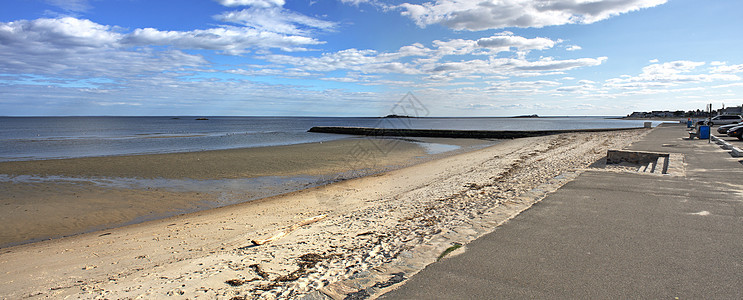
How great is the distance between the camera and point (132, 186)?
44.3 feet

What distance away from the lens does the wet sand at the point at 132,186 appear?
9.16 meters

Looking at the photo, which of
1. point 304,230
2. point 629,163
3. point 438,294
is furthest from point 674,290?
point 629,163

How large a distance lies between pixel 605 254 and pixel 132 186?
1442cm

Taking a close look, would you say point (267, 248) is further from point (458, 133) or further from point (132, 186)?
point (458, 133)

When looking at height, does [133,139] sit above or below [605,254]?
below

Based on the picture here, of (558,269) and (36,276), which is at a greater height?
(558,269)

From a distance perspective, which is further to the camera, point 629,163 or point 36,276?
point 629,163

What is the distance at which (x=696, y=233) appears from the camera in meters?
4.71

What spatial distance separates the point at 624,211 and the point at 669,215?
0.55 meters

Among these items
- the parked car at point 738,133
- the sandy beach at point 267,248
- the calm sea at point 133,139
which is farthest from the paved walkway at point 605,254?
the parked car at point 738,133

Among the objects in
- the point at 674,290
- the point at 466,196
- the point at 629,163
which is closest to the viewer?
the point at 674,290

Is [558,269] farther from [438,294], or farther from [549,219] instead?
[549,219]

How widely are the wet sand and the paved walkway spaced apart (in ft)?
27.7

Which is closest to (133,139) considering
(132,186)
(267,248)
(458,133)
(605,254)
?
(132,186)
